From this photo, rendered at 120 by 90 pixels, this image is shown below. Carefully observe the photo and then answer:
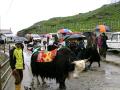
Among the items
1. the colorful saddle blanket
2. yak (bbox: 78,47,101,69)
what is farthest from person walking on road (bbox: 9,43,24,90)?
yak (bbox: 78,47,101,69)

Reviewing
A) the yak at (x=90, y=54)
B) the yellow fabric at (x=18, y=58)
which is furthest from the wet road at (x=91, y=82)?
the yellow fabric at (x=18, y=58)

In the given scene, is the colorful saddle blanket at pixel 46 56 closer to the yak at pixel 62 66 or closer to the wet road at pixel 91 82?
the yak at pixel 62 66

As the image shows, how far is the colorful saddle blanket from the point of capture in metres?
14.6

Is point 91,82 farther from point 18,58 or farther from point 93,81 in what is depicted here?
point 18,58

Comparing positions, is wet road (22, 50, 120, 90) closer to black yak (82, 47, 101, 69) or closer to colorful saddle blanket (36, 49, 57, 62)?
colorful saddle blanket (36, 49, 57, 62)

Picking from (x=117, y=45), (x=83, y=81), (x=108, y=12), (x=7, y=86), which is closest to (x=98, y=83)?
(x=83, y=81)

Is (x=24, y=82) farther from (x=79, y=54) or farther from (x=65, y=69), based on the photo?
(x=79, y=54)

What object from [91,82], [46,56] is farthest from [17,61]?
[91,82]

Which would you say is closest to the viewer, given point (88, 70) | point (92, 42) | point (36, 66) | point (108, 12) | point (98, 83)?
point (36, 66)

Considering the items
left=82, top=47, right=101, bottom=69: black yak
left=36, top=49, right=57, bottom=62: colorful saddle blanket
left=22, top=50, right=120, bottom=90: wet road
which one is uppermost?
left=36, top=49, right=57, bottom=62: colorful saddle blanket

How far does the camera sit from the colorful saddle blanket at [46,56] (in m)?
14.6

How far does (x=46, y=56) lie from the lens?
1482 centimetres

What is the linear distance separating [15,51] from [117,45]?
21.1 m

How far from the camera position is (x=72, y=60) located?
14.5 meters
